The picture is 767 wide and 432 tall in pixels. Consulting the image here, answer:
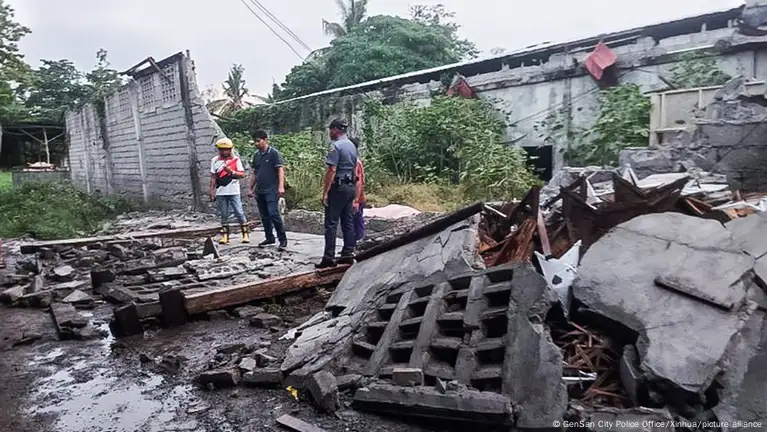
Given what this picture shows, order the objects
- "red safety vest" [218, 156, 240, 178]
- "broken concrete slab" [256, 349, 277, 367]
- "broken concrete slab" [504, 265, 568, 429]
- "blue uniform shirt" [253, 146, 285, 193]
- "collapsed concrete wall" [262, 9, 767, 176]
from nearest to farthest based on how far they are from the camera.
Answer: "broken concrete slab" [504, 265, 568, 429] → "broken concrete slab" [256, 349, 277, 367] → "blue uniform shirt" [253, 146, 285, 193] → "red safety vest" [218, 156, 240, 178] → "collapsed concrete wall" [262, 9, 767, 176]

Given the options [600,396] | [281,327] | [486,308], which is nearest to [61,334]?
[281,327]

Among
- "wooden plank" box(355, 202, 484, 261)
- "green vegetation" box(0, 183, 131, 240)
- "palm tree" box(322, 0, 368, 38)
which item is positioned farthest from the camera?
"palm tree" box(322, 0, 368, 38)

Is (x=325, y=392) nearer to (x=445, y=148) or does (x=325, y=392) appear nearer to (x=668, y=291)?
(x=668, y=291)

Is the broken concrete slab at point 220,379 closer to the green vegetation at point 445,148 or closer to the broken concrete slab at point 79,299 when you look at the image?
the broken concrete slab at point 79,299

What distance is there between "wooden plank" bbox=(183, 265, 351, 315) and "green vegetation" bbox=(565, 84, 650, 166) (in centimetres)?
579

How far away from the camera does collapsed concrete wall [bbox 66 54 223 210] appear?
42.1ft

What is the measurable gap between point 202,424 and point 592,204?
3.67 metres

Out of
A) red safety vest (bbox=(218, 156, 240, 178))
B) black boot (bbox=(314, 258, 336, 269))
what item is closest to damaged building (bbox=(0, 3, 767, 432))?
black boot (bbox=(314, 258, 336, 269))

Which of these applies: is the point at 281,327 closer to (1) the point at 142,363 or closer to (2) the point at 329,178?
(1) the point at 142,363

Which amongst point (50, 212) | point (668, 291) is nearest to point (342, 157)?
point (668, 291)

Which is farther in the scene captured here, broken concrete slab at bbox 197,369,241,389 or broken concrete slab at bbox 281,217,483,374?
broken concrete slab at bbox 281,217,483,374

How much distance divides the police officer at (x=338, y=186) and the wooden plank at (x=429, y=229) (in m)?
0.91

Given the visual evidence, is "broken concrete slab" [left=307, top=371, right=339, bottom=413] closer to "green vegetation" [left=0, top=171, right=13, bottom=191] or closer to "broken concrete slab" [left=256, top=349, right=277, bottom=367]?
"broken concrete slab" [left=256, top=349, right=277, bottom=367]

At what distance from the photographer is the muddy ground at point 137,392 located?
125 inches
